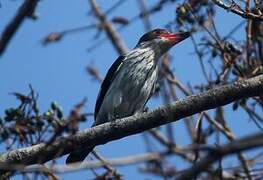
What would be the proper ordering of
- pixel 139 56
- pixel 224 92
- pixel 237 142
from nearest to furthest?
pixel 237 142
pixel 224 92
pixel 139 56

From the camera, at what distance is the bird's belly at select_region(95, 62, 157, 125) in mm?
5727

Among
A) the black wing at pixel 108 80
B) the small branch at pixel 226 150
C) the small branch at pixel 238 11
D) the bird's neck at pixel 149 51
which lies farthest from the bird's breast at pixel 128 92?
the small branch at pixel 226 150

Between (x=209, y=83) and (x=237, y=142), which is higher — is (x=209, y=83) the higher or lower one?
the higher one

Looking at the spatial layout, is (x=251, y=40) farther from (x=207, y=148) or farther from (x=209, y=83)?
(x=207, y=148)

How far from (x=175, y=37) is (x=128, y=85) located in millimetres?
770

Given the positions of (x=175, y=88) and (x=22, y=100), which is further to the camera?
(x=175, y=88)

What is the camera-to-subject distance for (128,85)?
18.9 ft

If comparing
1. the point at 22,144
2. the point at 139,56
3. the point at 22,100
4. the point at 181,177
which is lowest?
the point at 181,177

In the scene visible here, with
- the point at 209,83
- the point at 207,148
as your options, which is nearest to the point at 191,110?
the point at 209,83

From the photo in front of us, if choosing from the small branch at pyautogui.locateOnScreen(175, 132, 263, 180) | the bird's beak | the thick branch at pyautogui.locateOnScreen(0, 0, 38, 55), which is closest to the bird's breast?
the bird's beak

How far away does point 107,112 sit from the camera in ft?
19.0

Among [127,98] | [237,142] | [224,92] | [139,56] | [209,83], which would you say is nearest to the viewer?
[237,142]

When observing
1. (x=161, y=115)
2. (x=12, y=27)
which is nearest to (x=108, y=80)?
(x=161, y=115)

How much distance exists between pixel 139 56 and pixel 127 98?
0.61 m
